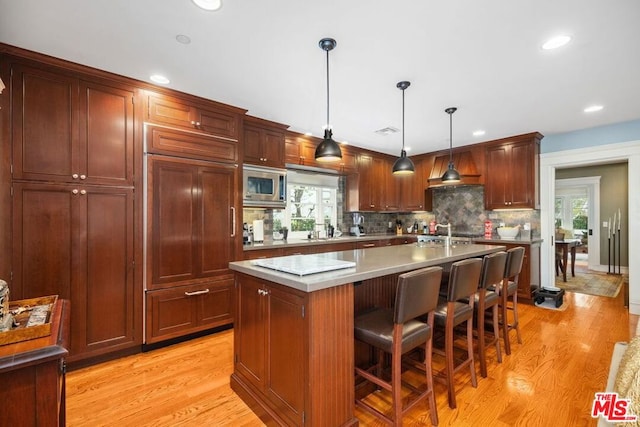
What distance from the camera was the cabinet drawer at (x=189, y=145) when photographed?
2.83m

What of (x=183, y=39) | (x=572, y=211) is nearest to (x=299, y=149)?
(x=183, y=39)

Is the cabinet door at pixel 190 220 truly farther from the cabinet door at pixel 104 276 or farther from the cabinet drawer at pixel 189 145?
the cabinet door at pixel 104 276

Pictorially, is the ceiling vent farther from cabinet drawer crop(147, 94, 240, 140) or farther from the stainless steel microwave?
cabinet drawer crop(147, 94, 240, 140)

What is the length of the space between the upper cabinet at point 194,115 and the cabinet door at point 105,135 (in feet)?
0.68

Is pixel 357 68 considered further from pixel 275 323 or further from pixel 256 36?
pixel 275 323

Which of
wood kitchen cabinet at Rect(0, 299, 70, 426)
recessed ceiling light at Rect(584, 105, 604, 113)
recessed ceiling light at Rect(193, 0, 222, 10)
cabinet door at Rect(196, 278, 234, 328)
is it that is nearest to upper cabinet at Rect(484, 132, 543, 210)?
recessed ceiling light at Rect(584, 105, 604, 113)

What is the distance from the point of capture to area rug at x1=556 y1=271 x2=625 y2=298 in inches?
193

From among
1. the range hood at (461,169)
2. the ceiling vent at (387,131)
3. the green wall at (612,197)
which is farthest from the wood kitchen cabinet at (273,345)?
the green wall at (612,197)

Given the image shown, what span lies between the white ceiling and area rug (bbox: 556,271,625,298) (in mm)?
3080

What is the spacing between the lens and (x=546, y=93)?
3.05m

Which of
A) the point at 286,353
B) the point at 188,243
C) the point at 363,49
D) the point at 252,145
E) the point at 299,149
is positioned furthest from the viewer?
the point at 299,149

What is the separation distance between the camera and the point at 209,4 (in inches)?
69.2

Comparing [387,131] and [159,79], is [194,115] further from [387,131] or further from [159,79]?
[387,131]

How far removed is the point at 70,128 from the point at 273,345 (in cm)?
246
